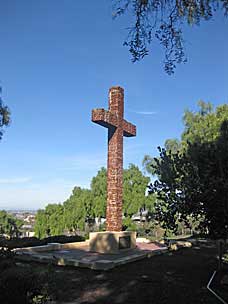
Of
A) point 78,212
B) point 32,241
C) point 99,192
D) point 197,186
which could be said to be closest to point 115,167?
point 32,241

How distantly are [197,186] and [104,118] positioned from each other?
9.24 m

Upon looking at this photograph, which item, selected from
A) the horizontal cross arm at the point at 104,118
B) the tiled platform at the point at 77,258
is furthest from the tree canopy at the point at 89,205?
the horizontal cross arm at the point at 104,118

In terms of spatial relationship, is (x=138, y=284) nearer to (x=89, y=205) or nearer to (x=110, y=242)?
(x=110, y=242)

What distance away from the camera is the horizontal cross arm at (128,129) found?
1477cm

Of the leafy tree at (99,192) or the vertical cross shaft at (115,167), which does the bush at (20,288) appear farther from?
the leafy tree at (99,192)

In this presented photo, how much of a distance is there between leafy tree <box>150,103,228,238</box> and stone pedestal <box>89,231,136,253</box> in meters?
8.67

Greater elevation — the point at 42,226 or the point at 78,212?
the point at 78,212

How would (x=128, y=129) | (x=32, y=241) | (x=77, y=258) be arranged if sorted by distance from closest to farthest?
(x=77, y=258) < (x=32, y=241) < (x=128, y=129)

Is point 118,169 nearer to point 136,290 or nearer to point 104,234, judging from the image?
point 104,234

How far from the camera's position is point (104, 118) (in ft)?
43.2

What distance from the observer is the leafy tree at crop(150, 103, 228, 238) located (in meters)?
4.07

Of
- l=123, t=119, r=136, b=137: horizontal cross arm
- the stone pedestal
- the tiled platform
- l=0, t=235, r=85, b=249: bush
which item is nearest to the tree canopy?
l=0, t=235, r=85, b=249: bush

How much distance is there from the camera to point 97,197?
103 ft

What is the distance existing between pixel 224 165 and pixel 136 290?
3888mm
